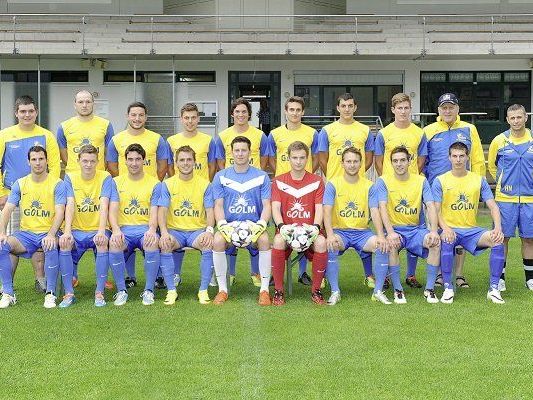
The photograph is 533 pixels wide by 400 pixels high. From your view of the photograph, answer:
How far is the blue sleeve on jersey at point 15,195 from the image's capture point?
6258 mm

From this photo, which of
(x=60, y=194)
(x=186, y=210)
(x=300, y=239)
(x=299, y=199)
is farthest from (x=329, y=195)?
(x=60, y=194)

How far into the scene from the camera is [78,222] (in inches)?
255

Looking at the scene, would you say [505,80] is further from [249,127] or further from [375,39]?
[249,127]

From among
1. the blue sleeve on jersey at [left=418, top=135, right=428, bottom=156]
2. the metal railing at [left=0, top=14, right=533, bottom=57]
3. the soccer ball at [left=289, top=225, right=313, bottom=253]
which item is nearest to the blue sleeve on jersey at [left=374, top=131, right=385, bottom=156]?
the blue sleeve on jersey at [left=418, top=135, right=428, bottom=156]

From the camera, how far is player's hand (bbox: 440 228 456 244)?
6.28m

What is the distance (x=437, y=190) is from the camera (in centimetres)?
653

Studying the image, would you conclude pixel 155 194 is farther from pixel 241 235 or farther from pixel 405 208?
pixel 405 208

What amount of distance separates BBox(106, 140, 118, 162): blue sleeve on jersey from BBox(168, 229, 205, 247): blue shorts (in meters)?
1.14

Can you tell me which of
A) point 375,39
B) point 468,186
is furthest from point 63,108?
point 468,186

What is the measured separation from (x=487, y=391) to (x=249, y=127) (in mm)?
4291

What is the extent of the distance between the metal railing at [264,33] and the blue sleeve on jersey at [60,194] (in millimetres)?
15208

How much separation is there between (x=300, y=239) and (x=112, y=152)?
231cm

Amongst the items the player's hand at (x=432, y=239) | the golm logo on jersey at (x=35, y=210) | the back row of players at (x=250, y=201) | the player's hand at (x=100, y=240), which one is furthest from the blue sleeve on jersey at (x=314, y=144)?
the golm logo on jersey at (x=35, y=210)

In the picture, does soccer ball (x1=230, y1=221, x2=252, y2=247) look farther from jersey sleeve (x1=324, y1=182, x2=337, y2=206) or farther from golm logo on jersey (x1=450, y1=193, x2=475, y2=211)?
golm logo on jersey (x1=450, y1=193, x2=475, y2=211)
